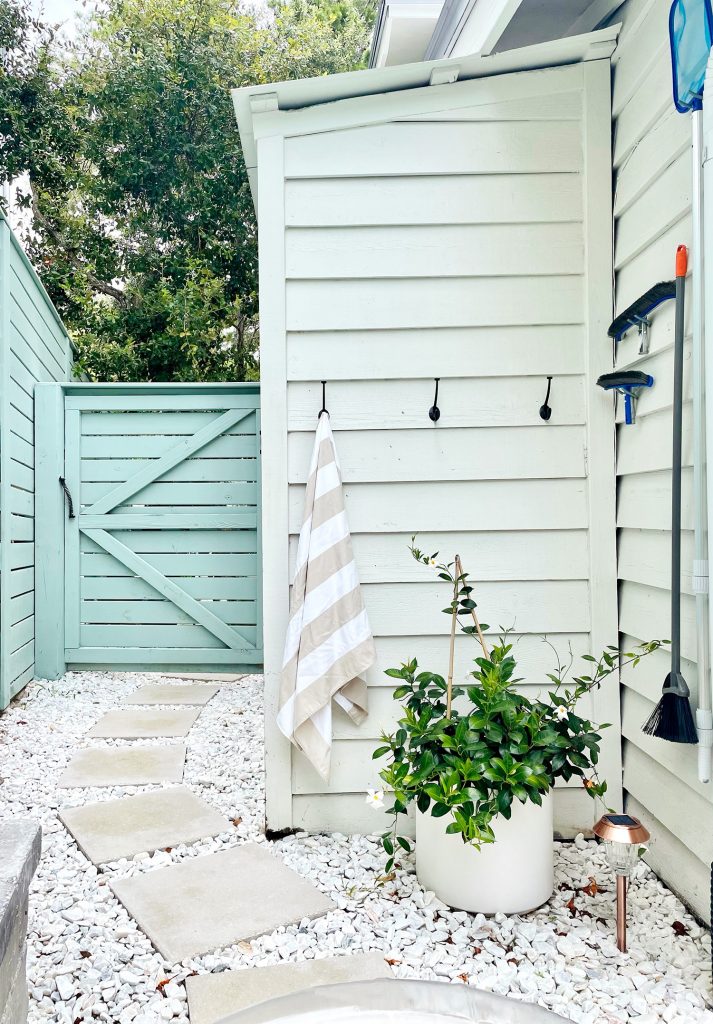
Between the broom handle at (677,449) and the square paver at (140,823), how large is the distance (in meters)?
1.43

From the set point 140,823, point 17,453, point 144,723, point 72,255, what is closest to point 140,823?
point 140,823

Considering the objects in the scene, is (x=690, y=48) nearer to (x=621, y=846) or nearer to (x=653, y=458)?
(x=653, y=458)

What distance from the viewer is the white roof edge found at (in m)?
2.07

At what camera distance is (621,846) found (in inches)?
59.6

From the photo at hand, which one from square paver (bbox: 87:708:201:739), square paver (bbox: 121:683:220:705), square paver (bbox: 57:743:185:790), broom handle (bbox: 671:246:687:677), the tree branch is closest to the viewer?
broom handle (bbox: 671:246:687:677)

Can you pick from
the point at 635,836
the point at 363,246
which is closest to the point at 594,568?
the point at 635,836

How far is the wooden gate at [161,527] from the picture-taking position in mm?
4340

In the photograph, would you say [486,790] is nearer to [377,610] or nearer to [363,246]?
[377,610]

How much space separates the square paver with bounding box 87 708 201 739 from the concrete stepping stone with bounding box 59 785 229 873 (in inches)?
28.9

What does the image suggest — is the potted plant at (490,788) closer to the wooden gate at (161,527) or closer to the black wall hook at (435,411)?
the black wall hook at (435,411)

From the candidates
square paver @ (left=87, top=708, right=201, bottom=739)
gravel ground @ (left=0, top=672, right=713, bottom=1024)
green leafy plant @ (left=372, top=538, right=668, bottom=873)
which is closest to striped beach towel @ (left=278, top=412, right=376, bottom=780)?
green leafy plant @ (left=372, top=538, right=668, bottom=873)

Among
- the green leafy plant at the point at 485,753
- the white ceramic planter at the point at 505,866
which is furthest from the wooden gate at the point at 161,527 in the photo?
the white ceramic planter at the point at 505,866

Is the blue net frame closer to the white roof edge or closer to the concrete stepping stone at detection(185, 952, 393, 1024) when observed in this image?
the white roof edge

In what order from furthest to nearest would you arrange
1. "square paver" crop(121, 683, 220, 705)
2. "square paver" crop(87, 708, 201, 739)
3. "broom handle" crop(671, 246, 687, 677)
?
"square paver" crop(121, 683, 220, 705), "square paver" crop(87, 708, 201, 739), "broom handle" crop(671, 246, 687, 677)
